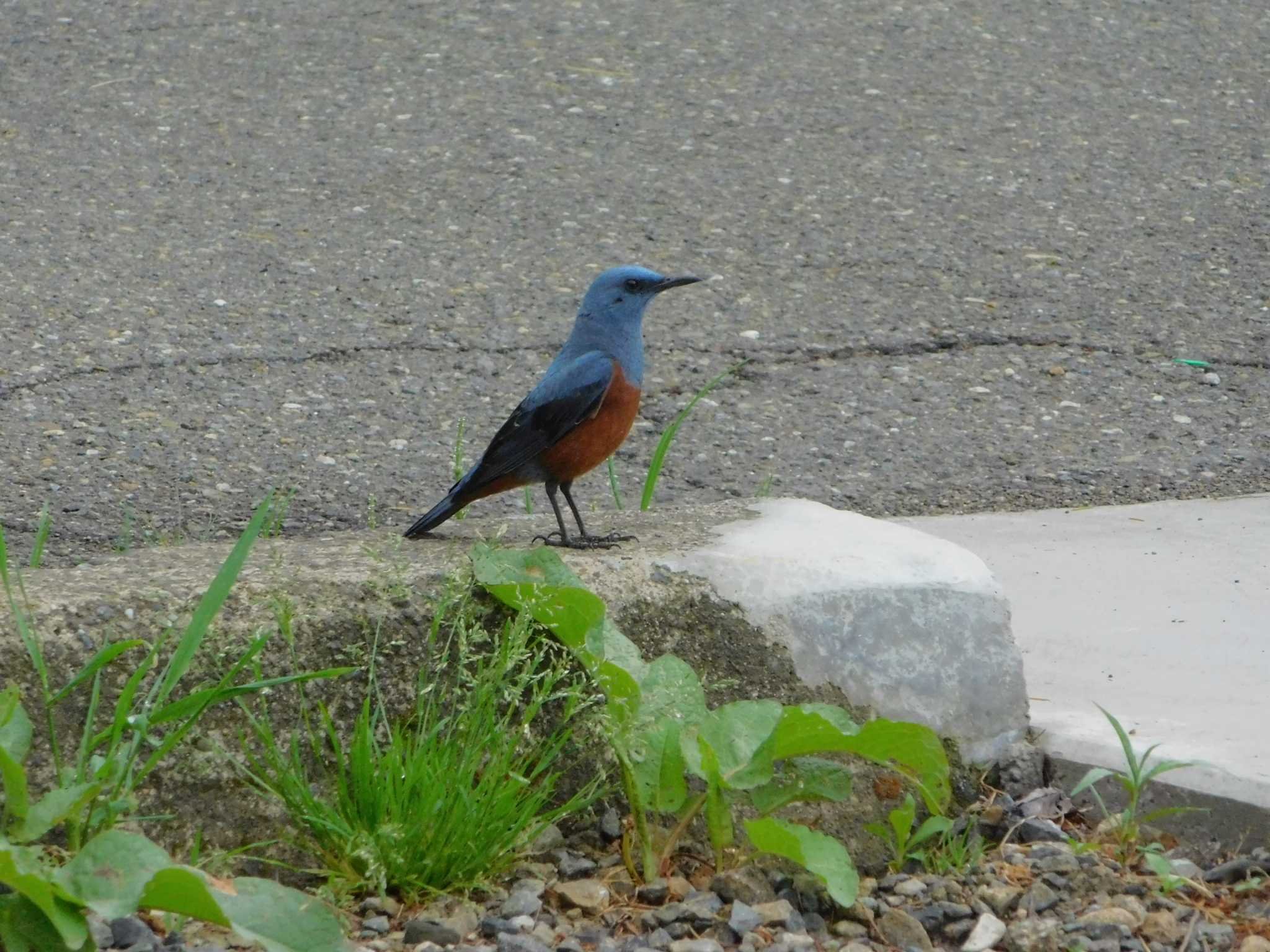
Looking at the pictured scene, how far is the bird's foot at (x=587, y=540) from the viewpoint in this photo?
3053 mm

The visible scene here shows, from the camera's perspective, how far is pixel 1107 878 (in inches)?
102

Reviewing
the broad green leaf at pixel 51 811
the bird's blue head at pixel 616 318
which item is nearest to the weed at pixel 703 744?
the broad green leaf at pixel 51 811

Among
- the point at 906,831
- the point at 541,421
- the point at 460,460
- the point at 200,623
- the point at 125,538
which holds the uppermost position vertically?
the point at 200,623

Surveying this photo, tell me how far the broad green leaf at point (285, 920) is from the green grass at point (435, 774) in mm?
243

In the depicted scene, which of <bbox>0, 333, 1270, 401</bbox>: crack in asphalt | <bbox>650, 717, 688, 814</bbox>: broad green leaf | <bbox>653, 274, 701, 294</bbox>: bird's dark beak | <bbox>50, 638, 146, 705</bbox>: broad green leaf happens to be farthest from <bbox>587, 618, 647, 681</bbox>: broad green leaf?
<bbox>0, 333, 1270, 401</bbox>: crack in asphalt

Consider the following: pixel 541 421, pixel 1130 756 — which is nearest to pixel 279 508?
pixel 541 421

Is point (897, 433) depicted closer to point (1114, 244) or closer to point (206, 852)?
point (1114, 244)

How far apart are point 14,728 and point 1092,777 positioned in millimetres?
1661

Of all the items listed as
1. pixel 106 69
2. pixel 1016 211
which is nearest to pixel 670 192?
pixel 1016 211

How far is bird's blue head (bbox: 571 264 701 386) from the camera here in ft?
11.8

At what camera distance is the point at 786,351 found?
5.29m

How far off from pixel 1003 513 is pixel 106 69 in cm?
480

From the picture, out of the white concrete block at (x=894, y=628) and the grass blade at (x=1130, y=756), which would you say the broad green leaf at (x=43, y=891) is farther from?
the grass blade at (x=1130, y=756)

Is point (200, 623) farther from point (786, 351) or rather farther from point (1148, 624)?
point (786, 351)
